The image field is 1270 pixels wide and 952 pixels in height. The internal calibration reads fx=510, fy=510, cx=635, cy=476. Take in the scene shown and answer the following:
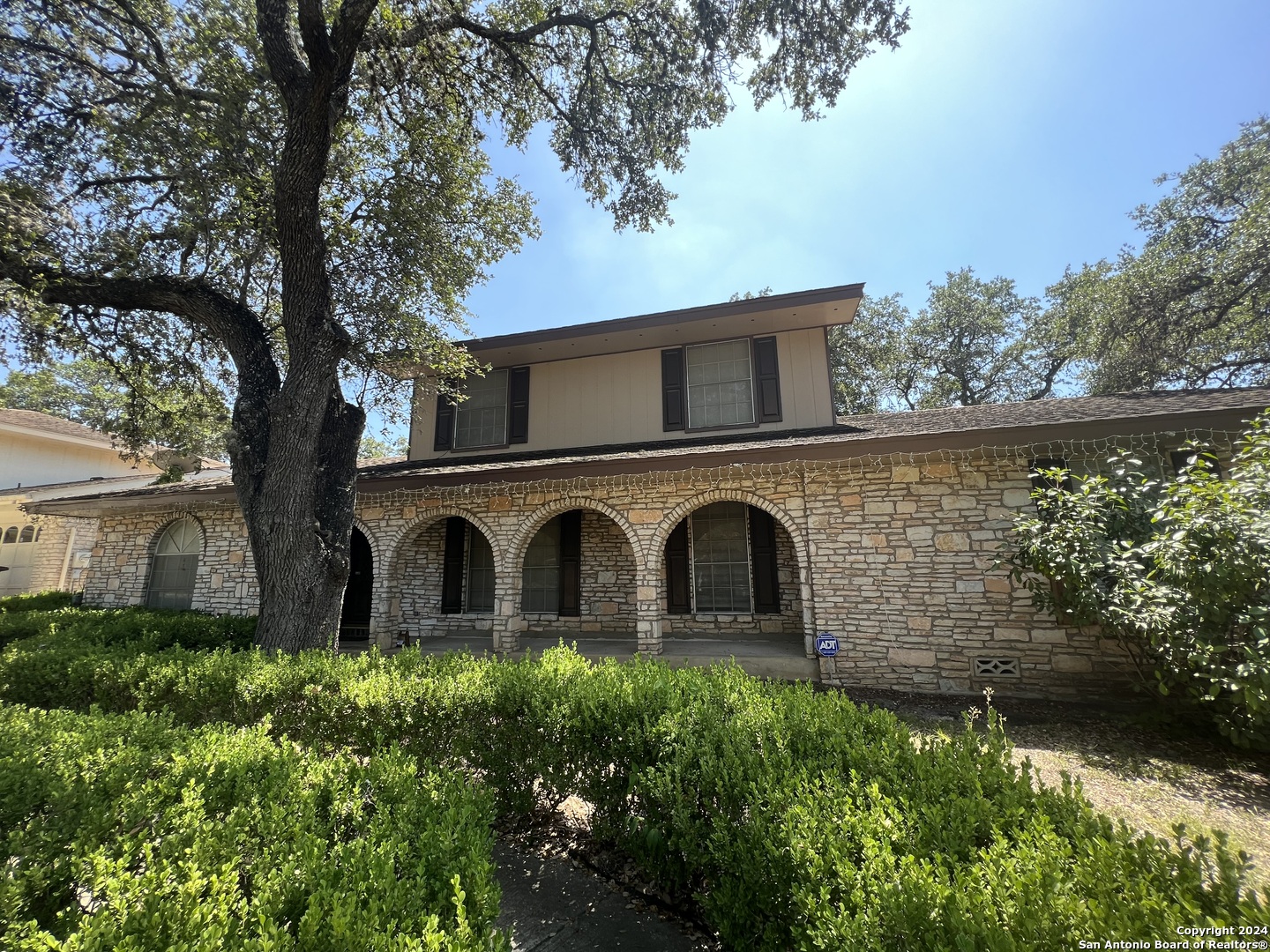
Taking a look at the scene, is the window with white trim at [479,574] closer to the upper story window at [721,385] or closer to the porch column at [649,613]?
the porch column at [649,613]

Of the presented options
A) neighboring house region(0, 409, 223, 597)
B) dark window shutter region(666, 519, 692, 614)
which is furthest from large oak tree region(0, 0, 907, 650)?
neighboring house region(0, 409, 223, 597)

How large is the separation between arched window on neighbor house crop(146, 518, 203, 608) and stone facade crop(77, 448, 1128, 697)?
543cm

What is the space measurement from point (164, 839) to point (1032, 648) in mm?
7902

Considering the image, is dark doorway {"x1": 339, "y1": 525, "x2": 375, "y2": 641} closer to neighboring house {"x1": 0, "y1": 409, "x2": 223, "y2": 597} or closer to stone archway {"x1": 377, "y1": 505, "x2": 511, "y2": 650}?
stone archway {"x1": 377, "y1": 505, "x2": 511, "y2": 650}

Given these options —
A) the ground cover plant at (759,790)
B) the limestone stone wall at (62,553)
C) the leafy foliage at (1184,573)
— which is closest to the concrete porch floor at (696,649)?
the ground cover plant at (759,790)

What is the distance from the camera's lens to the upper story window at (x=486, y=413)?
A: 34.9ft

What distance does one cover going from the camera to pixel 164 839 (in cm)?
184

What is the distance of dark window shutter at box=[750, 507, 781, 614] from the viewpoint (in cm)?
866

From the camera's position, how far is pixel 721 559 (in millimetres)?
9086

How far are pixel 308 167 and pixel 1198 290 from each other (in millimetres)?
17370

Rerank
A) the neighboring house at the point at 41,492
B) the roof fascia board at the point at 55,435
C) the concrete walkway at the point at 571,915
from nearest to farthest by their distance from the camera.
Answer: the concrete walkway at the point at 571,915, the neighboring house at the point at 41,492, the roof fascia board at the point at 55,435

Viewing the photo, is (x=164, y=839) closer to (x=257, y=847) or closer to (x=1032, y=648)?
(x=257, y=847)

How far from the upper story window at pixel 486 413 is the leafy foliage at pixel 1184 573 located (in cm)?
861

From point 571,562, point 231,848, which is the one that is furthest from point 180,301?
point 231,848
